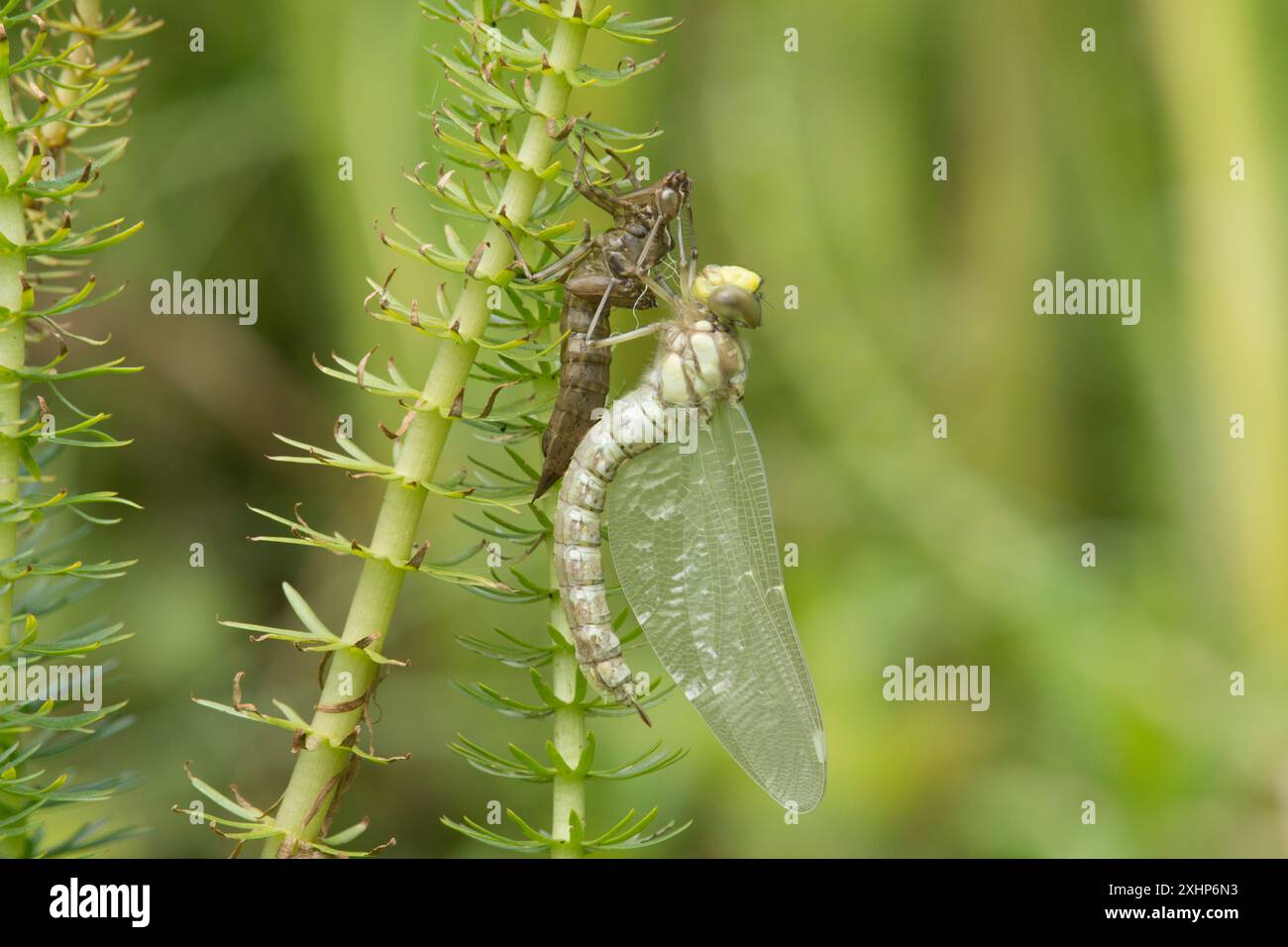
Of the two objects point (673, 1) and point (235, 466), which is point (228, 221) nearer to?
point (235, 466)

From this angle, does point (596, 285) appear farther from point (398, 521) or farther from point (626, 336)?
point (398, 521)

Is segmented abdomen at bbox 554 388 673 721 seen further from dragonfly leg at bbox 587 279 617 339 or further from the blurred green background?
the blurred green background

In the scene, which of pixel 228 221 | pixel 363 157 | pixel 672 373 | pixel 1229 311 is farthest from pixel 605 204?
pixel 1229 311

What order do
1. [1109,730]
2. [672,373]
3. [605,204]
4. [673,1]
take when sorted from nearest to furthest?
[605,204] < [672,373] < [1109,730] < [673,1]

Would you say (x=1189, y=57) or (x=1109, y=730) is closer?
(x=1109, y=730)

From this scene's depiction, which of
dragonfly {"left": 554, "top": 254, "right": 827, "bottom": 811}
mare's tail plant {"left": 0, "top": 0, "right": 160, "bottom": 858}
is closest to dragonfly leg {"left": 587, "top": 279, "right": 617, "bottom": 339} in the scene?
dragonfly {"left": 554, "top": 254, "right": 827, "bottom": 811}

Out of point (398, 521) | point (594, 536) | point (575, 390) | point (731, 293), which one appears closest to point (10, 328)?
point (398, 521)

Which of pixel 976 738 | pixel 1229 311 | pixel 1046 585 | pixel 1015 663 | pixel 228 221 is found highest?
pixel 228 221

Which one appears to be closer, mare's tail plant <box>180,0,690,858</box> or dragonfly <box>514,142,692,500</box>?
mare's tail plant <box>180,0,690,858</box>
